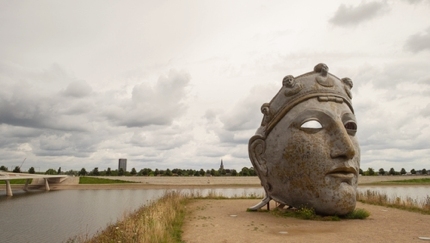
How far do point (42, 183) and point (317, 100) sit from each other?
52144mm

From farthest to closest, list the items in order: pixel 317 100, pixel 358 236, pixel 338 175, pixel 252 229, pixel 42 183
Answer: pixel 42 183 < pixel 317 100 < pixel 338 175 < pixel 252 229 < pixel 358 236

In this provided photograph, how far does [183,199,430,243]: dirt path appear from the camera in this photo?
28.8ft

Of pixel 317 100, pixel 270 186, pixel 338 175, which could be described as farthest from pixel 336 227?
pixel 317 100

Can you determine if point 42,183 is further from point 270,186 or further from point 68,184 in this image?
point 270,186

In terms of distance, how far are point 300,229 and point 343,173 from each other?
2.86 meters

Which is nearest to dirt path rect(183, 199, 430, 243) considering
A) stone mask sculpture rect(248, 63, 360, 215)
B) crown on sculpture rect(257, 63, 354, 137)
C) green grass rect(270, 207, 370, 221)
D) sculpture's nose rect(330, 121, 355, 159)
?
green grass rect(270, 207, 370, 221)

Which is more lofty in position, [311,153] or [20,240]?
[311,153]

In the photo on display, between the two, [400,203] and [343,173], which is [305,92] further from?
[400,203]

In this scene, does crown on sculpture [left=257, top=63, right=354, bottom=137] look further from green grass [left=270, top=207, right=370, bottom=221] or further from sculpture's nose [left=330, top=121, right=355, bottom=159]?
green grass [left=270, top=207, right=370, bottom=221]

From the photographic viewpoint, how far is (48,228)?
14102 mm

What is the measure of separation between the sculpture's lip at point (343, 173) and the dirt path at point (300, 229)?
1465 mm

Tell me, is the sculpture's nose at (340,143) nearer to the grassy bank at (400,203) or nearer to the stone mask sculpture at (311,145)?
the stone mask sculpture at (311,145)

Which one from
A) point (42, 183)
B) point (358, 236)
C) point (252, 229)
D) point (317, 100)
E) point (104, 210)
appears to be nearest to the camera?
point (358, 236)

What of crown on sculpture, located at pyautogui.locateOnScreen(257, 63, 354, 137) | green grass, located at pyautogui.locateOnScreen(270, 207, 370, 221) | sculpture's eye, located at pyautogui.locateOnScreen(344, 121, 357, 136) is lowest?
green grass, located at pyautogui.locateOnScreen(270, 207, 370, 221)
